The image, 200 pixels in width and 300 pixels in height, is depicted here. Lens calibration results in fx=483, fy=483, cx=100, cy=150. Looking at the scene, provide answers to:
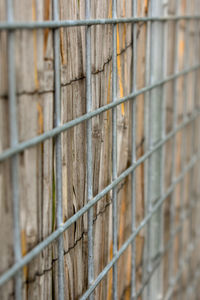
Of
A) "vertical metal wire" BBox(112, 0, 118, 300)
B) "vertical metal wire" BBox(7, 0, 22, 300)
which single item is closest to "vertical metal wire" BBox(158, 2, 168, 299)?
"vertical metal wire" BBox(112, 0, 118, 300)

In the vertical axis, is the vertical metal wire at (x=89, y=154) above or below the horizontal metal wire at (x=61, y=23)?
below

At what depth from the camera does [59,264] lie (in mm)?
914

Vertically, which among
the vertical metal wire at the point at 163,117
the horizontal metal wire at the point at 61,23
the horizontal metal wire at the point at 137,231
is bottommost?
the horizontal metal wire at the point at 137,231

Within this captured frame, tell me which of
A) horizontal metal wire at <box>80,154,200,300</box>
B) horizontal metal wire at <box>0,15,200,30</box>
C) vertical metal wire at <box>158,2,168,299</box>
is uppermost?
horizontal metal wire at <box>0,15,200,30</box>

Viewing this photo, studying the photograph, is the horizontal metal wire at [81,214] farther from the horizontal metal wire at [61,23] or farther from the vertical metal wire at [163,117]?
the horizontal metal wire at [61,23]

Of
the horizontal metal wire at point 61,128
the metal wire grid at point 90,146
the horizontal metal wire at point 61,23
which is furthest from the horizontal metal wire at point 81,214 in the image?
the horizontal metal wire at point 61,23

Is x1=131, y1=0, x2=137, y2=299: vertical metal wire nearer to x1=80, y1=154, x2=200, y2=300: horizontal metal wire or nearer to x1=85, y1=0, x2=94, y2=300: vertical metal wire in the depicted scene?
x1=80, y1=154, x2=200, y2=300: horizontal metal wire

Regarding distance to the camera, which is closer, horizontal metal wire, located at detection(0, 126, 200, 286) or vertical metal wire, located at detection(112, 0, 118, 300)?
horizontal metal wire, located at detection(0, 126, 200, 286)

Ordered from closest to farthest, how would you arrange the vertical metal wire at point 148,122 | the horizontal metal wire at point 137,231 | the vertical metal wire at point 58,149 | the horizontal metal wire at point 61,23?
1. the horizontal metal wire at point 61,23
2. the vertical metal wire at point 58,149
3. the horizontal metal wire at point 137,231
4. the vertical metal wire at point 148,122

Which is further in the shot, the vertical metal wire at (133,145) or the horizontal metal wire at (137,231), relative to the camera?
the vertical metal wire at (133,145)

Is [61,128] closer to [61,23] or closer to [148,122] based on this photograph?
[61,23]

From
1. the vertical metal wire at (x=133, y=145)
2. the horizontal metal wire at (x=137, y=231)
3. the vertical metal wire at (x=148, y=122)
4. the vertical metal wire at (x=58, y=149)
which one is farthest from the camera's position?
the vertical metal wire at (x=148, y=122)

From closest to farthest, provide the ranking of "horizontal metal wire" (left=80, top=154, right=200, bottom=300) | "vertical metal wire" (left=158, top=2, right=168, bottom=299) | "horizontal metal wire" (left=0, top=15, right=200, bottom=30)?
"horizontal metal wire" (left=0, top=15, right=200, bottom=30) → "horizontal metal wire" (left=80, top=154, right=200, bottom=300) → "vertical metal wire" (left=158, top=2, right=168, bottom=299)

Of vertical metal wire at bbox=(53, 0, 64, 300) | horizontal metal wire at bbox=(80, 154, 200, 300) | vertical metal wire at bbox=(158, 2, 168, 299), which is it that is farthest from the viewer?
vertical metal wire at bbox=(158, 2, 168, 299)
